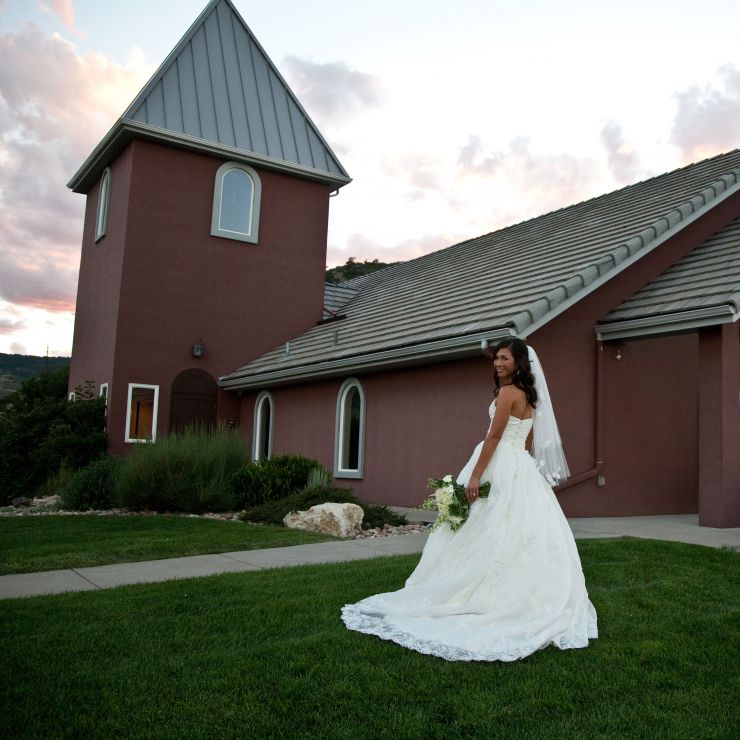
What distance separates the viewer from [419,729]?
11.1ft

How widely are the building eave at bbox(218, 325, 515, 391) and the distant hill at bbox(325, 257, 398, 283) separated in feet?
110

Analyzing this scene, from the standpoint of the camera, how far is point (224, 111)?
60.1 ft

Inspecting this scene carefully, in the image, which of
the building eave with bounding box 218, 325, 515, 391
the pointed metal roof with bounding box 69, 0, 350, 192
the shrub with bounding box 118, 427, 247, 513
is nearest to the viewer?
the building eave with bounding box 218, 325, 515, 391

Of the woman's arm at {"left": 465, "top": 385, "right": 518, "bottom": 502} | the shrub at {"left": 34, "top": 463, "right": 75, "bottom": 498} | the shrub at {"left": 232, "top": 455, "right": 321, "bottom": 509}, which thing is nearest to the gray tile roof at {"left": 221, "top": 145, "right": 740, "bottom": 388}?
the shrub at {"left": 232, "top": 455, "right": 321, "bottom": 509}

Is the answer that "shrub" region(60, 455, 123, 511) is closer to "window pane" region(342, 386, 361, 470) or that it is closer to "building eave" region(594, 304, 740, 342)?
"window pane" region(342, 386, 361, 470)

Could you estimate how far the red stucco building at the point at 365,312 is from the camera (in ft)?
37.5

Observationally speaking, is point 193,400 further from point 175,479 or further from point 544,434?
point 544,434

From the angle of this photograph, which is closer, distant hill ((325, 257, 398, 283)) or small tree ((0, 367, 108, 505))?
small tree ((0, 367, 108, 505))

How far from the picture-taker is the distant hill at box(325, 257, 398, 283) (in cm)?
5078

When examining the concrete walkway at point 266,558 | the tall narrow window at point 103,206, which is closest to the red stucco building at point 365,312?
the tall narrow window at point 103,206

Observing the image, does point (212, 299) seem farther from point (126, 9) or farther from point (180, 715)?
point (180, 715)

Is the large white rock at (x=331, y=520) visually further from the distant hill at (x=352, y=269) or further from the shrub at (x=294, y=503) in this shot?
the distant hill at (x=352, y=269)

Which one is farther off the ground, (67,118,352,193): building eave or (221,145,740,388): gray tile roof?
(67,118,352,193): building eave

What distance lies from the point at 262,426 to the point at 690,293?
33.2 feet
